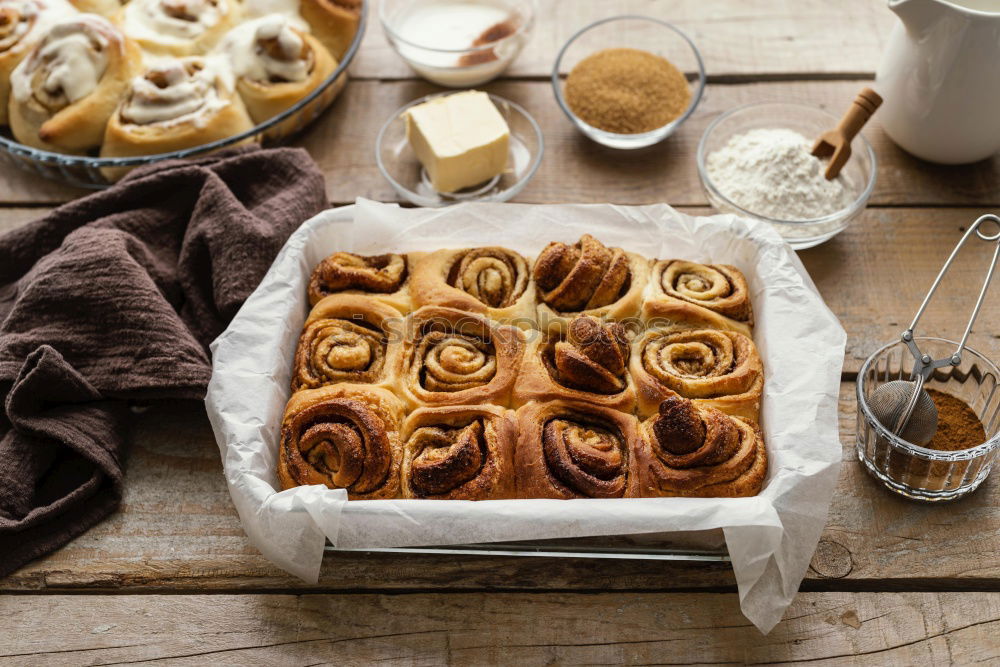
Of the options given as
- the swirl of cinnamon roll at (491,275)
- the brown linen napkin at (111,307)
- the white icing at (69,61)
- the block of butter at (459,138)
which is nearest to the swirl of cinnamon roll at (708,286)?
the swirl of cinnamon roll at (491,275)

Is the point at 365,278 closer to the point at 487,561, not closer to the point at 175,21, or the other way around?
the point at 487,561

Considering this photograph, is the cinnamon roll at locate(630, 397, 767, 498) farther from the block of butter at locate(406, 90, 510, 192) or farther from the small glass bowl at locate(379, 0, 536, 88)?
the small glass bowl at locate(379, 0, 536, 88)

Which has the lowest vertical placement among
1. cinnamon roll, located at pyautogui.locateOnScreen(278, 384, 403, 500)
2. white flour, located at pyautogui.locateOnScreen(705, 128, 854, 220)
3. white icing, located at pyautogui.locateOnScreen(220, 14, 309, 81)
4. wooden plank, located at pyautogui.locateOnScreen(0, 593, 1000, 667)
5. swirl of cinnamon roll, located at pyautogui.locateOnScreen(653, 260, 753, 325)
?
wooden plank, located at pyautogui.locateOnScreen(0, 593, 1000, 667)

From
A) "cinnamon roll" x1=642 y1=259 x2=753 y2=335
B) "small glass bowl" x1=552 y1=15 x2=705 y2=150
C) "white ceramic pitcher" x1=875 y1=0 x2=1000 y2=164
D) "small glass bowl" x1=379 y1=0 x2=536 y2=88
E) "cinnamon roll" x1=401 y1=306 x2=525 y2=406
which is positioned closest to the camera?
"cinnamon roll" x1=401 y1=306 x2=525 y2=406

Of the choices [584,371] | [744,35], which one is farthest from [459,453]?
[744,35]

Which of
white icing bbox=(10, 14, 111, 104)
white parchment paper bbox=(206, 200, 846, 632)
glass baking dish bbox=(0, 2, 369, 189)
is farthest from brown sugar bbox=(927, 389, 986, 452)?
white icing bbox=(10, 14, 111, 104)

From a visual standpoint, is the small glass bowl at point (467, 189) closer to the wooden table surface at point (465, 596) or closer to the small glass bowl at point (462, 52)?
the small glass bowl at point (462, 52)
